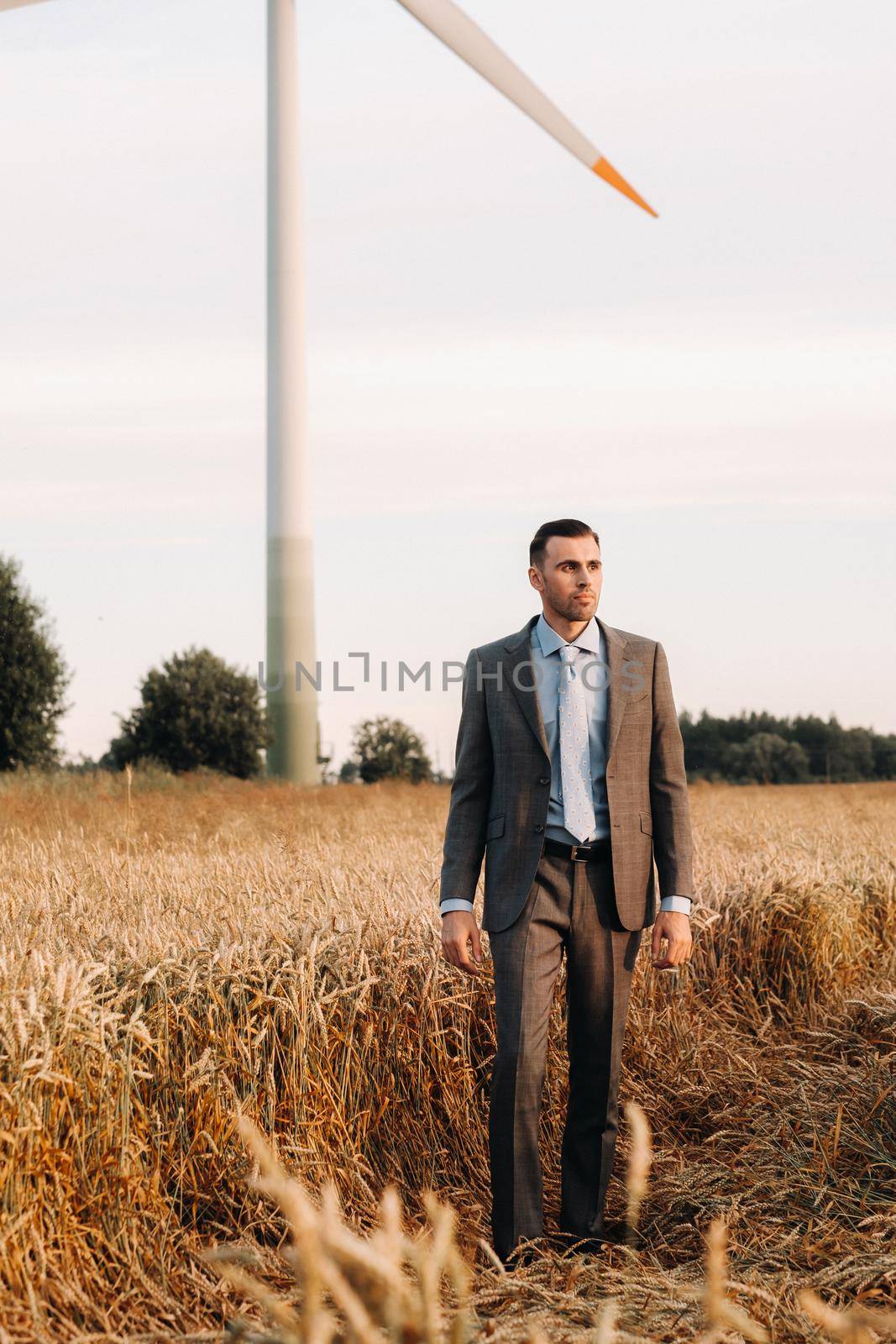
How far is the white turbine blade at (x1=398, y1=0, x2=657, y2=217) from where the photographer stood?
18.6 m

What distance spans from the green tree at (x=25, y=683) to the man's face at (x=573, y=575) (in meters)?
36.3

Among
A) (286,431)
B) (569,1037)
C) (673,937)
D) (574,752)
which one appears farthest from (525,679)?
(286,431)

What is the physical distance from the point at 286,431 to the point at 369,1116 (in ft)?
83.3

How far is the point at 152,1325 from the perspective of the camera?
4223 millimetres

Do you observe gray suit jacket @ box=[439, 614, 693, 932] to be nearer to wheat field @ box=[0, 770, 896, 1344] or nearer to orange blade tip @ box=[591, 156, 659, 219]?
wheat field @ box=[0, 770, 896, 1344]

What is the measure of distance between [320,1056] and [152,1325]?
1.52 metres

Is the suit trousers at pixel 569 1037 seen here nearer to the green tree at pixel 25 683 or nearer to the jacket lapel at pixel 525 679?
the jacket lapel at pixel 525 679

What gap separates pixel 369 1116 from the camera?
229 inches

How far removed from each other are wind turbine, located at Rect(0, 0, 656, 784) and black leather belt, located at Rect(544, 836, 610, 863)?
24627 mm

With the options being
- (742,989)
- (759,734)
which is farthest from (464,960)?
(759,734)

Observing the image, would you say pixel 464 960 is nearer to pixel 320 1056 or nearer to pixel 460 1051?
pixel 320 1056

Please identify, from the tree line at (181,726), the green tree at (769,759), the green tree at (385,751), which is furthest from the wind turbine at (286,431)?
the green tree at (769,759)

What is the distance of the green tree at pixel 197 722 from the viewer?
45.2 m

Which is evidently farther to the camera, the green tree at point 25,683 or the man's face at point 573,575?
the green tree at point 25,683
